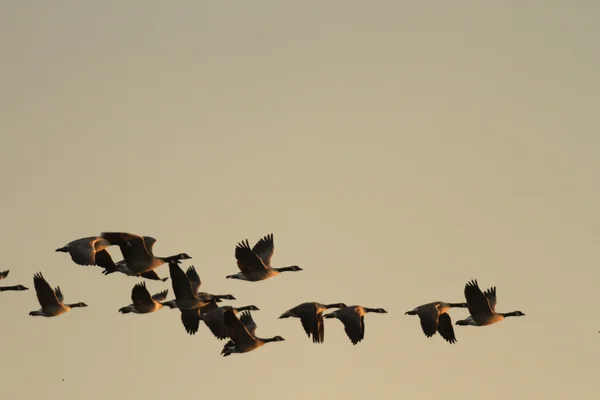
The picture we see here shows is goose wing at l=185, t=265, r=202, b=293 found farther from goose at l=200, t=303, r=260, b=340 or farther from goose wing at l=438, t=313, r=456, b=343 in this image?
goose wing at l=438, t=313, r=456, b=343

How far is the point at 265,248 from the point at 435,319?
9.21 m

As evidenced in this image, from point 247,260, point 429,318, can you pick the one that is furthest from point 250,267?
point 429,318

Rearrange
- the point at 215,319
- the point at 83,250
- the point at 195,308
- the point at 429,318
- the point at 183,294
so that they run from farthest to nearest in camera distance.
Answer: the point at 215,319 < the point at 195,308 < the point at 183,294 < the point at 429,318 < the point at 83,250

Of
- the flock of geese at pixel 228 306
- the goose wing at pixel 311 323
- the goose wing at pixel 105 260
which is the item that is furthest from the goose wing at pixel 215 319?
the goose wing at pixel 105 260

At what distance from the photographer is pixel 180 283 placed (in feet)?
226

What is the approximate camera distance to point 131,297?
7012 cm

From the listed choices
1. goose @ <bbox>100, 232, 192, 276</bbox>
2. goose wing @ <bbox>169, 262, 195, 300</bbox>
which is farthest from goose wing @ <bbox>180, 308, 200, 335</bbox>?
goose @ <bbox>100, 232, 192, 276</bbox>

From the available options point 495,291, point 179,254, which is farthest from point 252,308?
point 495,291

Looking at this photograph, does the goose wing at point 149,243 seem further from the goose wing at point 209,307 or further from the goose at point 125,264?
the goose wing at point 209,307

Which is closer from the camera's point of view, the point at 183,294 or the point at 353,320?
the point at 353,320

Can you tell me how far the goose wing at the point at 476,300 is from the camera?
223 feet

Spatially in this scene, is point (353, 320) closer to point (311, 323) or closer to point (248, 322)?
point (311, 323)

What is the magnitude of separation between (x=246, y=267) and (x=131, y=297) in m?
4.99

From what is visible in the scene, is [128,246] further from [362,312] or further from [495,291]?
[495,291]
